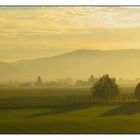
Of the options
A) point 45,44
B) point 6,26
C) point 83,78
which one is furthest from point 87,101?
point 6,26

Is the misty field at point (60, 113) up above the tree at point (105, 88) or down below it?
below

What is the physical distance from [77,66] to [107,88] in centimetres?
22

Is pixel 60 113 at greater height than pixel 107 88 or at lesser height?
lesser

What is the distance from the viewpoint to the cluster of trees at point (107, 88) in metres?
3.59

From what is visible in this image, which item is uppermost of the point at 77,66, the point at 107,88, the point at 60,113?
the point at 77,66

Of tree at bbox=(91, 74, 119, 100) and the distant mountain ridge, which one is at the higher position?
the distant mountain ridge

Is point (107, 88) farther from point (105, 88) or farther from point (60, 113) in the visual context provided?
point (60, 113)

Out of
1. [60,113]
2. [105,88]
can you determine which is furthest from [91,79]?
[60,113]

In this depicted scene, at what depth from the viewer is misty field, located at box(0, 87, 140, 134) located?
11.7 feet

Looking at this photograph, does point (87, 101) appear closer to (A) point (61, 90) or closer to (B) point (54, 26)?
(A) point (61, 90)

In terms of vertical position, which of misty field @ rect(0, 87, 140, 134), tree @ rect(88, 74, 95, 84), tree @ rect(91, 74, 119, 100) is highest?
tree @ rect(88, 74, 95, 84)

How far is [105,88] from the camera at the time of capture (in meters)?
3.61

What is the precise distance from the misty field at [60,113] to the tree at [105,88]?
0.04 meters

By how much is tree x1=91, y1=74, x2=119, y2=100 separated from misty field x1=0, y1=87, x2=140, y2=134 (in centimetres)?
4
